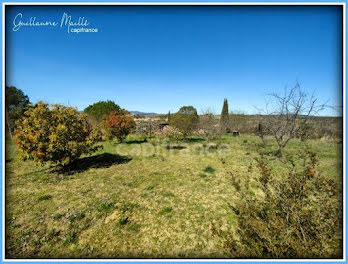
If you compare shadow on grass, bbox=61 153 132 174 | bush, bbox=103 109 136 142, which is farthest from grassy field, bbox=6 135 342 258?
bush, bbox=103 109 136 142

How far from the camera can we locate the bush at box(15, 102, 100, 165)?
23.8 ft

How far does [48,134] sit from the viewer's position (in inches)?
297

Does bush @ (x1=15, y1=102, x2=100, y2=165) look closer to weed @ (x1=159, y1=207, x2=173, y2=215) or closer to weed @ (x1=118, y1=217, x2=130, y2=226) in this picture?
weed @ (x1=118, y1=217, x2=130, y2=226)

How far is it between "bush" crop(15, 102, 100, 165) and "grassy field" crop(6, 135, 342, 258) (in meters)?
1.20

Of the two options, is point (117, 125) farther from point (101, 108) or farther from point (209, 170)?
point (209, 170)

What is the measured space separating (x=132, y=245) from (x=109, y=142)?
1775cm

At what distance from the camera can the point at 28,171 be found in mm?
8945

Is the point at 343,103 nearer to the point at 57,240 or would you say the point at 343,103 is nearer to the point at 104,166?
the point at 57,240

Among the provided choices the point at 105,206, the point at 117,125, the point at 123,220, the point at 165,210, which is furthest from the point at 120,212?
the point at 117,125

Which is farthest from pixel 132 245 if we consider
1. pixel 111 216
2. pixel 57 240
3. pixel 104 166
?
pixel 104 166

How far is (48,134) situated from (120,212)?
534 cm

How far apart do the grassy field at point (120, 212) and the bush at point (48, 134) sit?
1203 millimetres

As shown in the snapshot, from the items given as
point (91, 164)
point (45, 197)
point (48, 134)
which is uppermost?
point (48, 134)

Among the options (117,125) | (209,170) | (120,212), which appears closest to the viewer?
(120,212)
